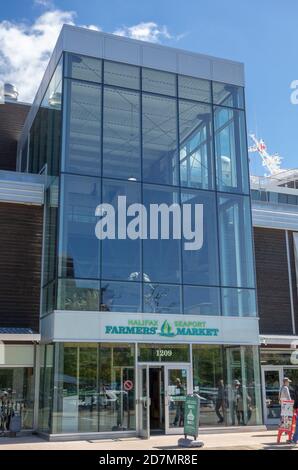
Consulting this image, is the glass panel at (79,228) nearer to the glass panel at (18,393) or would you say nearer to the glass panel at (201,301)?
the glass panel at (201,301)

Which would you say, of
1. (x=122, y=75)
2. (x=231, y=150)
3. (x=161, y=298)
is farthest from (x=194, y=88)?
(x=161, y=298)

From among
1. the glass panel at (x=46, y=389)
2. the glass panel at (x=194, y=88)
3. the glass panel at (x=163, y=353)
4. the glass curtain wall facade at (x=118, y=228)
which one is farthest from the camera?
the glass panel at (x=194, y=88)

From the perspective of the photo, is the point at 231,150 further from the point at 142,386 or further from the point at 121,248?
the point at 142,386

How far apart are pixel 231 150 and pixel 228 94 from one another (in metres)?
2.20

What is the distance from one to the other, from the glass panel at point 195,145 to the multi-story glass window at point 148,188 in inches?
1.6

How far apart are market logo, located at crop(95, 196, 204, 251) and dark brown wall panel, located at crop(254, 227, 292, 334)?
4139 mm

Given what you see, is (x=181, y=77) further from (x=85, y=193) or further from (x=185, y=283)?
(x=185, y=283)

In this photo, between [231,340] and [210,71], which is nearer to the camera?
[231,340]

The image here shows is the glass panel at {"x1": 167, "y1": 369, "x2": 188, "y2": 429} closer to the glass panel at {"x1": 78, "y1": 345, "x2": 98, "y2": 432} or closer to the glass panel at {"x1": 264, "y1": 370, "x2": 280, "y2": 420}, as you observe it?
the glass panel at {"x1": 78, "y1": 345, "x2": 98, "y2": 432}

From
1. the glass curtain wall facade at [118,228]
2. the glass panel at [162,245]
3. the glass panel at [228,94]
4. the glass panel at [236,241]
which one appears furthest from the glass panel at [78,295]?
the glass panel at [228,94]

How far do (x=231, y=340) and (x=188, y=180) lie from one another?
567cm

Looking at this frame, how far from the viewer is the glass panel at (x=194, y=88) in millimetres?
20953
